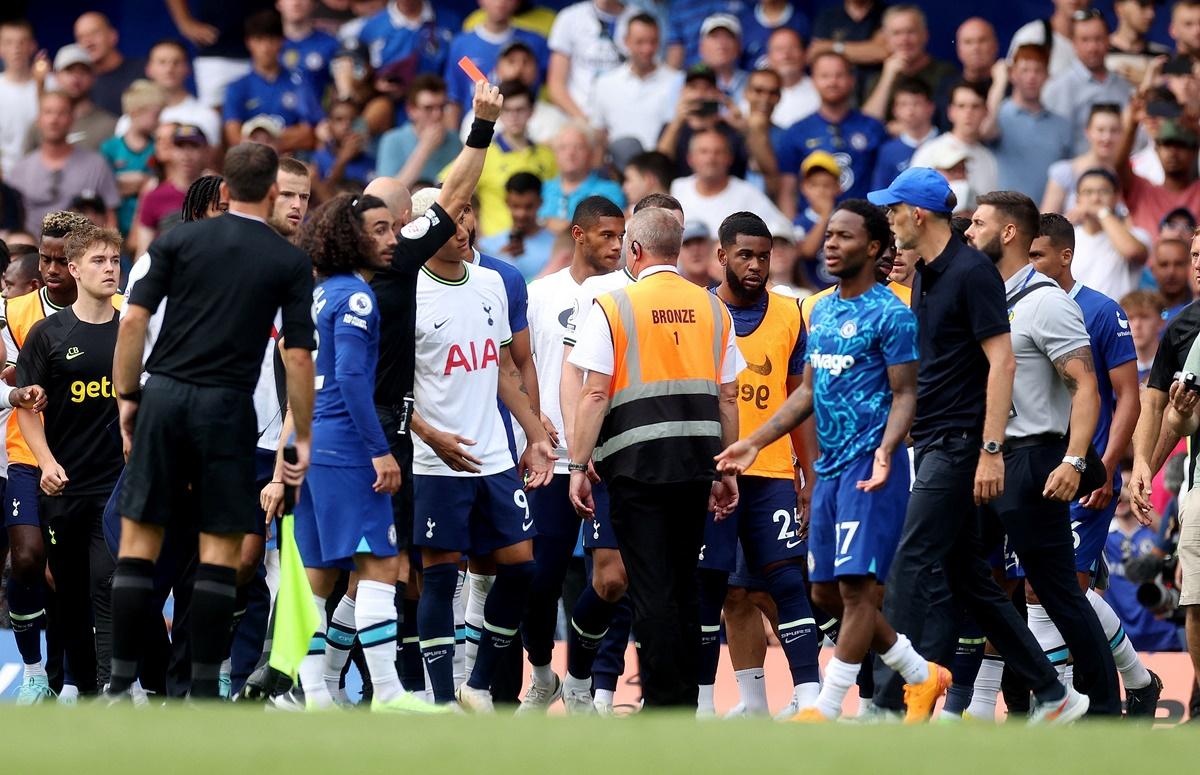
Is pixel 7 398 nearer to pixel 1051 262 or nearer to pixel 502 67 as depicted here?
pixel 1051 262

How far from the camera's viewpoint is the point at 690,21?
1747 centimetres

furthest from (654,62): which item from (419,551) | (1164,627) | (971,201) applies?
(419,551)

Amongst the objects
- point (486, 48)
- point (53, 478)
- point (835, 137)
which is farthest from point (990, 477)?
point (486, 48)

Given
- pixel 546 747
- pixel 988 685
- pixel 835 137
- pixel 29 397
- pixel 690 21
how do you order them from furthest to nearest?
pixel 690 21, pixel 835 137, pixel 988 685, pixel 29 397, pixel 546 747

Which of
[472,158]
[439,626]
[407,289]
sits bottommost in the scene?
[439,626]

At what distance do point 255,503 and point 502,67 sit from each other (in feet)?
31.1

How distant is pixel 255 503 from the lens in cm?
A: 782

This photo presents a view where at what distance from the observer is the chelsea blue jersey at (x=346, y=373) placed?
8.48 meters

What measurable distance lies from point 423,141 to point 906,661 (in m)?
9.00

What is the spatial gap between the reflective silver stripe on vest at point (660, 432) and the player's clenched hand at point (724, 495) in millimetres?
459

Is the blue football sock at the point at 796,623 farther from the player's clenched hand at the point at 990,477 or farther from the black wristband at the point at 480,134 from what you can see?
the black wristband at the point at 480,134

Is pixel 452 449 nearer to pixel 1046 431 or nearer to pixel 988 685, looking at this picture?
pixel 1046 431

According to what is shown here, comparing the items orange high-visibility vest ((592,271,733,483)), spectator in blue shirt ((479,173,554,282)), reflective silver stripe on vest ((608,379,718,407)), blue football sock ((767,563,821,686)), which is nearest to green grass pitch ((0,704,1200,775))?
orange high-visibility vest ((592,271,733,483))

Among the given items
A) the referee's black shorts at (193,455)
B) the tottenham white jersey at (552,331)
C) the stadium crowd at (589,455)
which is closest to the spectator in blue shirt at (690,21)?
the stadium crowd at (589,455)
